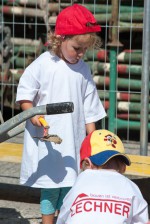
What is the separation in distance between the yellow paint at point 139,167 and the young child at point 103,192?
176 centimetres

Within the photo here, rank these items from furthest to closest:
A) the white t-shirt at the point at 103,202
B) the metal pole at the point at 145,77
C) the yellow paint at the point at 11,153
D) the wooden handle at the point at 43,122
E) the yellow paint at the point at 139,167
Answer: the metal pole at the point at 145,77, the yellow paint at the point at 11,153, the yellow paint at the point at 139,167, the wooden handle at the point at 43,122, the white t-shirt at the point at 103,202

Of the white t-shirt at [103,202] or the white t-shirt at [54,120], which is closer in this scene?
the white t-shirt at [103,202]

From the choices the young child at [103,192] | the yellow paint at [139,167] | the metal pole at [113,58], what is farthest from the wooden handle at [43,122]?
the metal pole at [113,58]

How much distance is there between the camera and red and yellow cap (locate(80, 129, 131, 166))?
124 inches

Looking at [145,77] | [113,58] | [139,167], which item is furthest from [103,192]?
[113,58]

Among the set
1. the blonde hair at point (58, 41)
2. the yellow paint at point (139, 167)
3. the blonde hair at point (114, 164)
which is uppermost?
the blonde hair at point (58, 41)

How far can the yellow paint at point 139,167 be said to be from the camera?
499cm

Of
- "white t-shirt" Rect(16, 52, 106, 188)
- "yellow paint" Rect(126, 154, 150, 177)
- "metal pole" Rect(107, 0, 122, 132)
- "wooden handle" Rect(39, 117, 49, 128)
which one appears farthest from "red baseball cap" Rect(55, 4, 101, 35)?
"metal pole" Rect(107, 0, 122, 132)

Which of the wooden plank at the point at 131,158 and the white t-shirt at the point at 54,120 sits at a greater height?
the white t-shirt at the point at 54,120

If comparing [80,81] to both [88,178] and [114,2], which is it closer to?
[88,178]

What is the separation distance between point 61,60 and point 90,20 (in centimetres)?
29

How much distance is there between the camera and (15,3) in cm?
768

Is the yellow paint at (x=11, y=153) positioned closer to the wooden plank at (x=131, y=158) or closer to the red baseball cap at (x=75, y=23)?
the wooden plank at (x=131, y=158)

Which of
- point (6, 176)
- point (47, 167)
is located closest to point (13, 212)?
point (6, 176)
